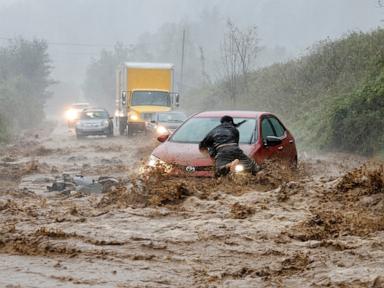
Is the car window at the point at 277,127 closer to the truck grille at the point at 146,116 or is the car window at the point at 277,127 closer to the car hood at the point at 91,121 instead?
the truck grille at the point at 146,116

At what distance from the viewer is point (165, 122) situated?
26.0m

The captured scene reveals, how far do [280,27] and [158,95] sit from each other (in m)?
117

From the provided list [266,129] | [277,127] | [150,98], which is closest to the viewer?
[266,129]

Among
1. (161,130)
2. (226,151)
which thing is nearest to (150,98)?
(161,130)

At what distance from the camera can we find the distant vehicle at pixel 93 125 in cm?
3312

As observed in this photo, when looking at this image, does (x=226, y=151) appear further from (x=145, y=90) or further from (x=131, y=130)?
(x=131, y=130)

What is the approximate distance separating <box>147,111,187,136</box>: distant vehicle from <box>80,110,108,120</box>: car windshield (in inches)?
298

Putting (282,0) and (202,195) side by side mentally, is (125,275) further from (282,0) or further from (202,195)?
(282,0)

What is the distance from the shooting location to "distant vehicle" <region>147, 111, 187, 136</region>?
25062 mm

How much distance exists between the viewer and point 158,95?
31.2 metres

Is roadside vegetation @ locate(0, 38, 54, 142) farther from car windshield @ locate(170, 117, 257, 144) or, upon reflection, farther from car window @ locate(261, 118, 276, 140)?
car window @ locate(261, 118, 276, 140)

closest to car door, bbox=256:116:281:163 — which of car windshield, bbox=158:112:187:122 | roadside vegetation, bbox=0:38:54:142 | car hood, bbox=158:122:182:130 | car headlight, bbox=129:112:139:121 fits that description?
car hood, bbox=158:122:182:130

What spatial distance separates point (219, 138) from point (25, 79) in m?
49.9

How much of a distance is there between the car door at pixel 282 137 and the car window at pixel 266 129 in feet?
0.55
